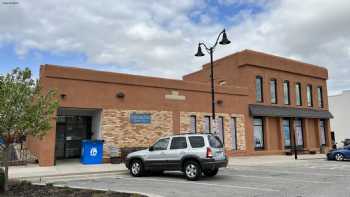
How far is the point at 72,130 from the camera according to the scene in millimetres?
22047

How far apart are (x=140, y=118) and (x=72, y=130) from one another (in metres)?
4.59

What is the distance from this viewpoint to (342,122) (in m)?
50.1

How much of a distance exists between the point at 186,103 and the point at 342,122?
35.6m

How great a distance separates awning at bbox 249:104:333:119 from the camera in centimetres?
2805

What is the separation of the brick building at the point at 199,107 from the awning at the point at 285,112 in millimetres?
84

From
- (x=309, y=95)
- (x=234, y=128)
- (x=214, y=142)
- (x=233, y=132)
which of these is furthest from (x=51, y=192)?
(x=309, y=95)

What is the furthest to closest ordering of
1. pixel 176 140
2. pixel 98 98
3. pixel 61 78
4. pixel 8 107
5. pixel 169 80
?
pixel 169 80 < pixel 98 98 < pixel 61 78 < pixel 176 140 < pixel 8 107

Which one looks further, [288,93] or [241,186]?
[288,93]

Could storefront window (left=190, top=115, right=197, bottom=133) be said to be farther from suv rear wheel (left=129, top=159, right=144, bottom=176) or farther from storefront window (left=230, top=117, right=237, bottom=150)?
suv rear wheel (left=129, top=159, right=144, bottom=176)

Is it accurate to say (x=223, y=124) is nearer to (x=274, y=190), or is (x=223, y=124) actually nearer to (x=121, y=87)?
(x=121, y=87)

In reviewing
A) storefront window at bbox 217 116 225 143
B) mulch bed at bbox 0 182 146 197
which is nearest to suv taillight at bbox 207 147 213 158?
mulch bed at bbox 0 182 146 197

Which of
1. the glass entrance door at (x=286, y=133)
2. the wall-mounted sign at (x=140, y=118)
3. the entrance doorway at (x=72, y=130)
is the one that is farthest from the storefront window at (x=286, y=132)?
the entrance doorway at (x=72, y=130)

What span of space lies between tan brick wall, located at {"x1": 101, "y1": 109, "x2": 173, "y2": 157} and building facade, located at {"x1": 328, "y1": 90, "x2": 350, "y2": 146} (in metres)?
36.4

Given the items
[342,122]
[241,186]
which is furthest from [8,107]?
[342,122]
